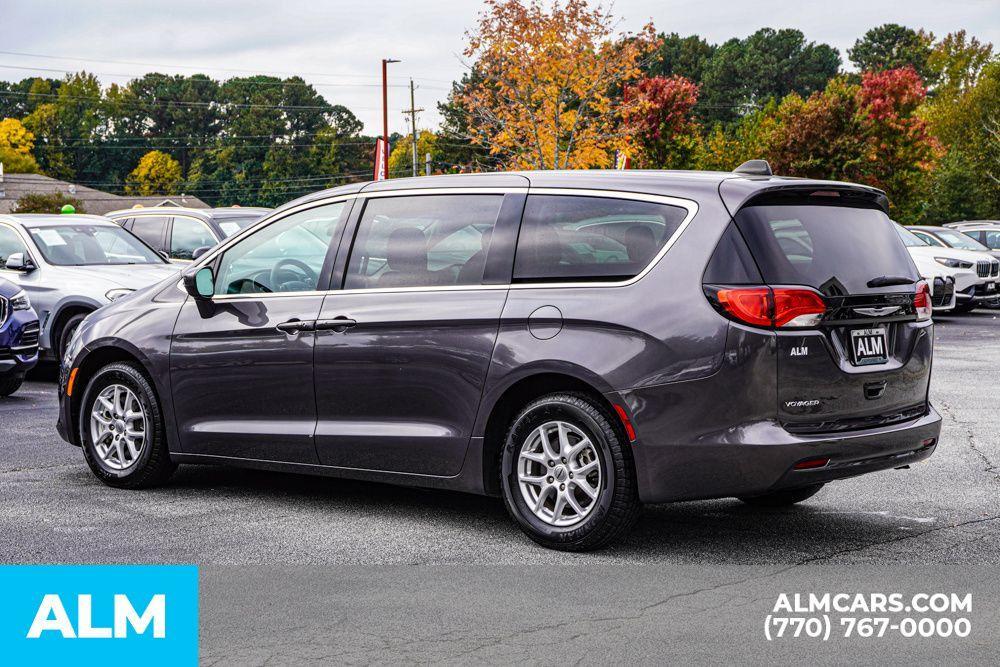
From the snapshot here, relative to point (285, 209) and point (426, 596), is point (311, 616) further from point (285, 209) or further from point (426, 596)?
point (285, 209)

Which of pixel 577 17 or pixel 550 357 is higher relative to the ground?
pixel 577 17

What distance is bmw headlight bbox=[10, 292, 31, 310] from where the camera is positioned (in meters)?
11.8

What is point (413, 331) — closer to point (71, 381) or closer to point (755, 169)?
point (755, 169)

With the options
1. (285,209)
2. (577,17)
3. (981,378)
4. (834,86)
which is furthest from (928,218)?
(285,209)

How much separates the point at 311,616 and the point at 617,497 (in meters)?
1.56

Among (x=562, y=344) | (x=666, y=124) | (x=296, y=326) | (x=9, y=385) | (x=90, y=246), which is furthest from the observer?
(x=666, y=124)

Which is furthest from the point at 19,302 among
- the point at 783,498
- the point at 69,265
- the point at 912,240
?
the point at 912,240

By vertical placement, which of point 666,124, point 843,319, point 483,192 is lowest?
point 843,319

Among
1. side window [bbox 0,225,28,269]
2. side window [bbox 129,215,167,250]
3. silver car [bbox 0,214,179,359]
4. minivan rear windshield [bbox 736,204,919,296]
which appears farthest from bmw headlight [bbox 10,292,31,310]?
minivan rear windshield [bbox 736,204,919,296]

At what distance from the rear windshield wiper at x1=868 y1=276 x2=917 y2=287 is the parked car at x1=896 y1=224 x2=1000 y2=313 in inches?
696

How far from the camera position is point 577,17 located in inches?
1178

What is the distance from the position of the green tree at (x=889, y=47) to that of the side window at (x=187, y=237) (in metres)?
96.6

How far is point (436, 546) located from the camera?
6.06 m

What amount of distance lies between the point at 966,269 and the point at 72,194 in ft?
289
